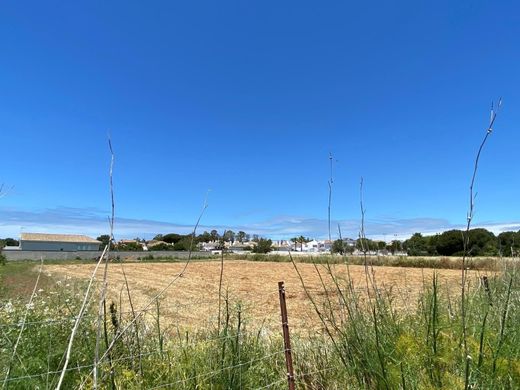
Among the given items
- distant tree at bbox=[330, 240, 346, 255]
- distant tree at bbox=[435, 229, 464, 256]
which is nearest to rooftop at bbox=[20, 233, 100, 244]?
distant tree at bbox=[435, 229, 464, 256]

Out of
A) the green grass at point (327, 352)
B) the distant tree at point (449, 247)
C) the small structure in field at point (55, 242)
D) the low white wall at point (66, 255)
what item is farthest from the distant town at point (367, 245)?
the small structure in field at point (55, 242)

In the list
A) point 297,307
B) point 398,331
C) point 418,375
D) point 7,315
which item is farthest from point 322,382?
point 297,307

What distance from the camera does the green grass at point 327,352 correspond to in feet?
7.87

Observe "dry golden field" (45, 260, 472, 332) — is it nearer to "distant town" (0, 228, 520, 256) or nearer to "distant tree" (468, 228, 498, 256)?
"distant town" (0, 228, 520, 256)

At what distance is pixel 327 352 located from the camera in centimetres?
426

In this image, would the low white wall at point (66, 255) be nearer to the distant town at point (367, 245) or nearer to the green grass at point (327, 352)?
the distant town at point (367, 245)

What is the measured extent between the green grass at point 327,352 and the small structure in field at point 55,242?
→ 97751 millimetres

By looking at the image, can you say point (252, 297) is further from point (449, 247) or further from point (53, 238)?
point (53, 238)

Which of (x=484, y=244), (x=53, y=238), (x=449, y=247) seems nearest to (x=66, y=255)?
(x=53, y=238)

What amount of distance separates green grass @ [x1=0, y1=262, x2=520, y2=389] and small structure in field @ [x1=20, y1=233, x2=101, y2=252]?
97.8 metres

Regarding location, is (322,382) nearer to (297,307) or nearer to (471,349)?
(471,349)

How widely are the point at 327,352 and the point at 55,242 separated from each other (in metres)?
109

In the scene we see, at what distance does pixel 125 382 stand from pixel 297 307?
44.2 feet

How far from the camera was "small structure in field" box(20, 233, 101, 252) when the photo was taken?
94.9m
